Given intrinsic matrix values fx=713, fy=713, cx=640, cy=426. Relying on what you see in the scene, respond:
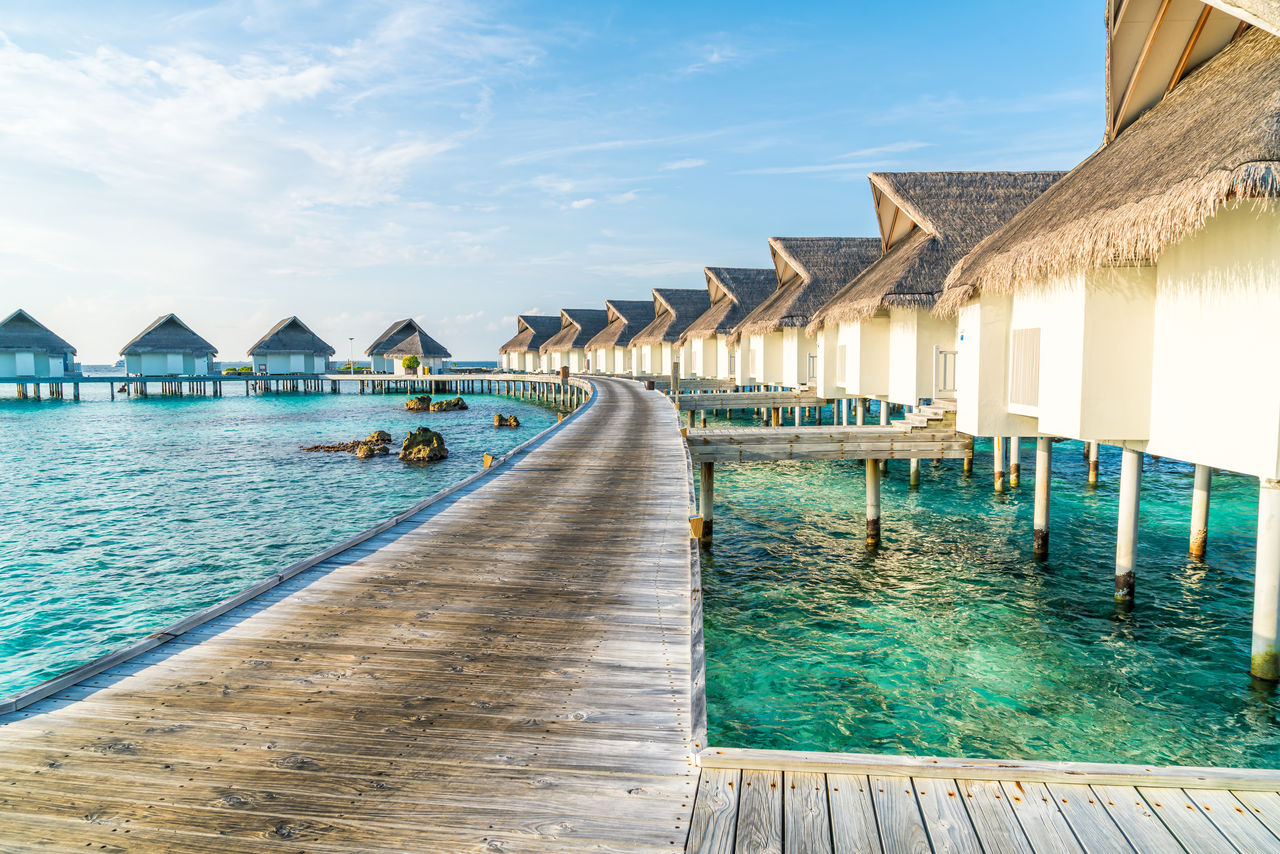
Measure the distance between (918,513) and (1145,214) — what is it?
348 inches

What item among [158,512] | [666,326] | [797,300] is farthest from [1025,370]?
[666,326]

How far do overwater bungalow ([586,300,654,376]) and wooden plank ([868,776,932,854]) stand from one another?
51122mm

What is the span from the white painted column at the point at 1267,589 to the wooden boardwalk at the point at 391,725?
5.53m

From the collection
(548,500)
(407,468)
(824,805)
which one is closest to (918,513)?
(548,500)

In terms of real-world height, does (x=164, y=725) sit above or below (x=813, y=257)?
below

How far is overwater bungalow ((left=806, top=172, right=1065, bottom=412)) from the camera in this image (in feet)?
54.4

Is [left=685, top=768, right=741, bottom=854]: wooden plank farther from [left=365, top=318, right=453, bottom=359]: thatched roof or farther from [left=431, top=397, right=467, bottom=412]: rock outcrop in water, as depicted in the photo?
[left=365, top=318, right=453, bottom=359]: thatched roof

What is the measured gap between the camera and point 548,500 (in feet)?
34.0

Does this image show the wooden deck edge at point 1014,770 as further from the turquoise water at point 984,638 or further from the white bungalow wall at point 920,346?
the white bungalow wall at point 920,346

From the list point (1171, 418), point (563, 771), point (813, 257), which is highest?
point (813, 257)

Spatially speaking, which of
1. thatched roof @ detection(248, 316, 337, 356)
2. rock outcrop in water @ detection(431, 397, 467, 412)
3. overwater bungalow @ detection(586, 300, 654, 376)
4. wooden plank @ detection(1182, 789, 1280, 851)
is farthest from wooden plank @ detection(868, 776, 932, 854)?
thatched roof @ detection(248, 316, 337, 356)

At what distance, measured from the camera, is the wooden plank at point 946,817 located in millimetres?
3043

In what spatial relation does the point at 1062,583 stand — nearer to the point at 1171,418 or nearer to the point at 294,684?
the point at 1171,418

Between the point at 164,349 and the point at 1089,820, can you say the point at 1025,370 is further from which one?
the point at 164,349
